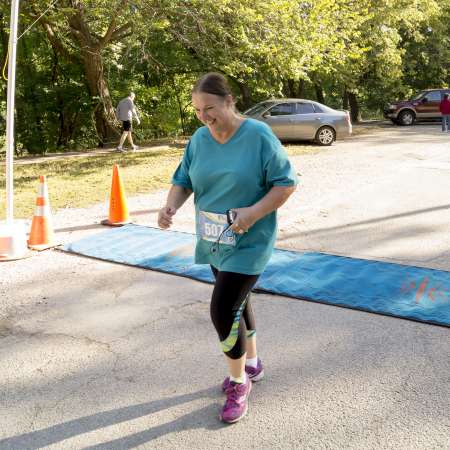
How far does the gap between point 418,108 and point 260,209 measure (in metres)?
25.7

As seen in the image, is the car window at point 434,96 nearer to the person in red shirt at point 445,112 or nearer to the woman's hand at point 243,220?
the person in red shirt at point 445,112

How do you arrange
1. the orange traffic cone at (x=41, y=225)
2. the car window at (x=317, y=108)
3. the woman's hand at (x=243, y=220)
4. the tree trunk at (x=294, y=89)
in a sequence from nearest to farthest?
1. the woman's hand at (x=243, y=220)
2. the orange traffic cone at (x=41, y=225)
3. the car window at (x=317, y=108)
4. the tree trunk at (x=294, y=89)

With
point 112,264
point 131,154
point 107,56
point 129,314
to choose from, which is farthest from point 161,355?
point 107,56

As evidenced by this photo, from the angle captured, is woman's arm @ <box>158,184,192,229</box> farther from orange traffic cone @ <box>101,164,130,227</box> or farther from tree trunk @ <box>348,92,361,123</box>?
tree trunk @ <box>348,92,361,123</box>

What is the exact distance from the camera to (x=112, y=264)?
19.0ft

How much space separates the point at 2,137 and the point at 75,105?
128 inches

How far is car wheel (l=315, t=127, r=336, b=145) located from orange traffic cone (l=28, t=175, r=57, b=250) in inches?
498

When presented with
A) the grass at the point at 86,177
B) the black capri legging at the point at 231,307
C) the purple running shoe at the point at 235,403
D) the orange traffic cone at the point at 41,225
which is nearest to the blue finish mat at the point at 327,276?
the orange traffic cone at the point at 41,225

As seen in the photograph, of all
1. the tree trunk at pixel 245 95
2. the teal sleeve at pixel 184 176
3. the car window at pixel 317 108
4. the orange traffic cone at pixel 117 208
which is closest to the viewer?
the teal sleeve at pixel 184 176

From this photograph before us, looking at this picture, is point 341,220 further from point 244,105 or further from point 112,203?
point 244,105

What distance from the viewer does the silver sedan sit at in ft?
57.0

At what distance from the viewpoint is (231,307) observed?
2.76 metres

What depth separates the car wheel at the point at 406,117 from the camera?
26.3 meters

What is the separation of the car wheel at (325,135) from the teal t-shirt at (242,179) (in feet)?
50.4
